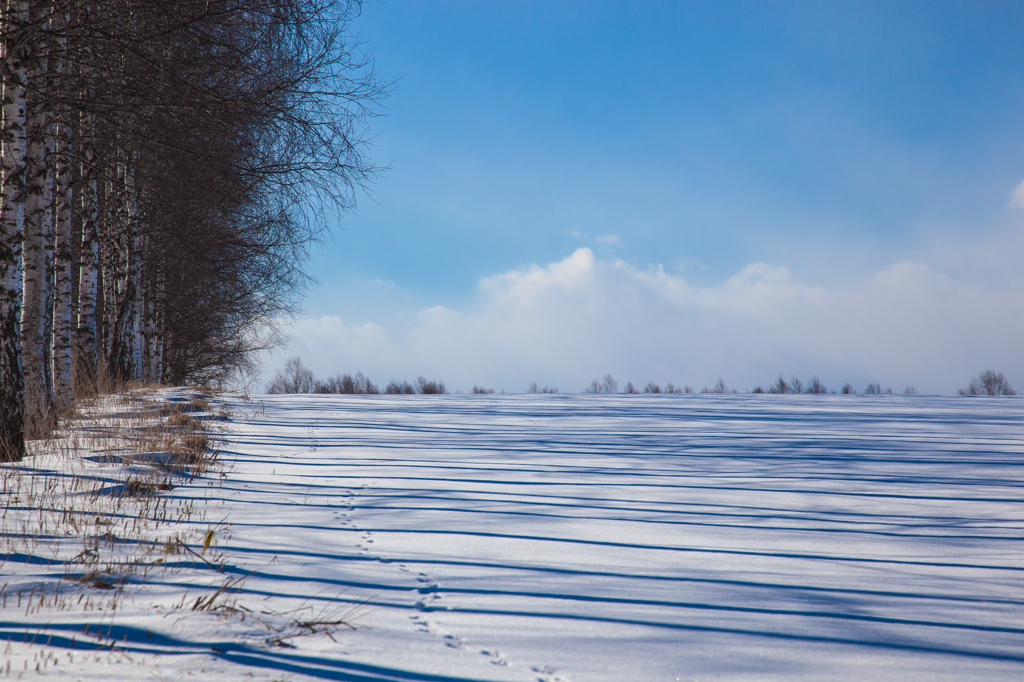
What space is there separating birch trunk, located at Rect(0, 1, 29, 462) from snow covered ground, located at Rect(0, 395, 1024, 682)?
217 cm

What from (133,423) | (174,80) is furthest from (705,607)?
(174,80)

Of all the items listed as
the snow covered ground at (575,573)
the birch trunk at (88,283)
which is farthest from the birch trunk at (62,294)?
the snow covered ground at (575,573)

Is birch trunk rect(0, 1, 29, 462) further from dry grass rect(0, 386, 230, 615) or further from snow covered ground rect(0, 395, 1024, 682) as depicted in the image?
snow covered ground rect(0, 395, 1024, 682)

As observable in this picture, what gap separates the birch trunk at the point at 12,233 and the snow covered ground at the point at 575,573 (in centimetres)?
217

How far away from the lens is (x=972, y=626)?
2254mm

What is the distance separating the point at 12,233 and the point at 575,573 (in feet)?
20.6

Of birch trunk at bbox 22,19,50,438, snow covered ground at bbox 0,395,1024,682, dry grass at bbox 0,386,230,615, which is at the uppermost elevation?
birch trunk at bbox 22,19,50,438

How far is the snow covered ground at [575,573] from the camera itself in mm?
1835

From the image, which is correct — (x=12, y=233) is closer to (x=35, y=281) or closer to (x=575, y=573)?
(x=35, y=281)

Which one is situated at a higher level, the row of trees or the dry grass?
the row of trees

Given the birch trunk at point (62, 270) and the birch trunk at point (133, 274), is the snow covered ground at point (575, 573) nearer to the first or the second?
the birch trunk at point (62, 270)

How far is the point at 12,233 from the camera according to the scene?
5.64 meters

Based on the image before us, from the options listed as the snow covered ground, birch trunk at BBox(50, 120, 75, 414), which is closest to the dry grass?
the snow covered ground

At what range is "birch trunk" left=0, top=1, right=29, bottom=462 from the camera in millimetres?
5555
